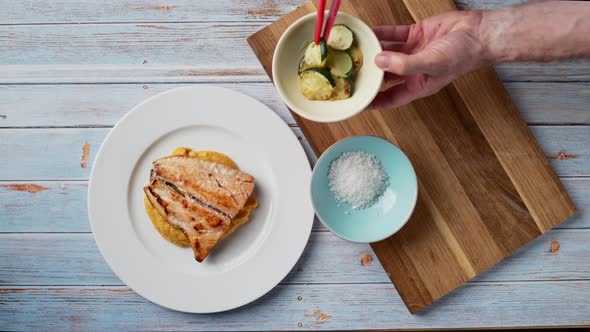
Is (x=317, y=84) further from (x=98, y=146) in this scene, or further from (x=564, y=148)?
(x=564, y=148)

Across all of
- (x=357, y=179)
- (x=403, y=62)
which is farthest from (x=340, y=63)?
(x=357, y=179)

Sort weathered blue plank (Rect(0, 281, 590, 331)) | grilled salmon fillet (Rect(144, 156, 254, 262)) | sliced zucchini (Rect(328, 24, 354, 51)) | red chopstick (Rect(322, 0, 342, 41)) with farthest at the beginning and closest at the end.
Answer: weathered blue plank (Rect(0, 281, 590, 331))
grilled salmon fillet (Rect(144, 156, 254, 262))
sliced zucchini (Rect(328, 24, 354, 51))
red chopstick (Rect(322, 0, 342, 41))

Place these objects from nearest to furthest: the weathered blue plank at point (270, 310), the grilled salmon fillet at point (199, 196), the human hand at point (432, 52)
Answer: the human hand at point (432, 52), the grilled salmon fillet at point (199, 196), the weathered blue plank at point (270, 310)

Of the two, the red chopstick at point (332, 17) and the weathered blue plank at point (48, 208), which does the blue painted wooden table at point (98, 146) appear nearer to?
the weathered blue plank at point (48, 208)

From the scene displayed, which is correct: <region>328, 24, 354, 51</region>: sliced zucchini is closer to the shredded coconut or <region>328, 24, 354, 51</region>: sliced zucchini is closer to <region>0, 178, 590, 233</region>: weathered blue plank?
the shredded coconut

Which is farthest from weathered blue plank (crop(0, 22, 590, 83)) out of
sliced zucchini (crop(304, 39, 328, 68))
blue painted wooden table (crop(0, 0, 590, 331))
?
sliced zucchini (crop(304, 39, 328, 68))

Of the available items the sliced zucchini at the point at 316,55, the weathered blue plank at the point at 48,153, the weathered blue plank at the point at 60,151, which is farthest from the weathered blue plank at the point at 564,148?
the weathered blue plank at the point at 48,153

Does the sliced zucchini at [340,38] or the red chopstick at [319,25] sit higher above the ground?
the red chopstick at [319,25]
